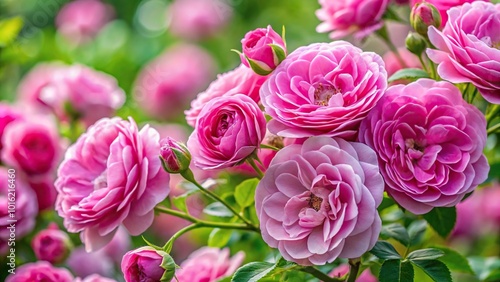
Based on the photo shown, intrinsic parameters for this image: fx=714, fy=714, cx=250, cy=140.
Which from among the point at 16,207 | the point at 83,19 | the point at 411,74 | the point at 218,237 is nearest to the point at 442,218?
the point at 411,74

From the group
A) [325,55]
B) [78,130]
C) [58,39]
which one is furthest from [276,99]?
[58,39]

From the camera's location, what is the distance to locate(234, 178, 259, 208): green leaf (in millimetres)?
935

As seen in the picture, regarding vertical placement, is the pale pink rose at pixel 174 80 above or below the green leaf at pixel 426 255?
below

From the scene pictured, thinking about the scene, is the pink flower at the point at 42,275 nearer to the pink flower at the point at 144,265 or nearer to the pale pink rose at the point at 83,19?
the pink flower at the point at 144,265

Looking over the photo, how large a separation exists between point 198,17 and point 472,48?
1.95 m

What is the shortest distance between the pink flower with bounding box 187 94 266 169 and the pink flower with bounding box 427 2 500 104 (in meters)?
0.21

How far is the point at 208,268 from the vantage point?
39.0 inches

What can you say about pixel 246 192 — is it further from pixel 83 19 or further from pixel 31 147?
pixel 83 19

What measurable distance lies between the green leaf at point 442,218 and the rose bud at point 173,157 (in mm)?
316

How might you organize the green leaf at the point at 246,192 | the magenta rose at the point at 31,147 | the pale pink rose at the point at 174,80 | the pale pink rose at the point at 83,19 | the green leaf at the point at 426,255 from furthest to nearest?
the pale pink rose at the point at 83,19 → the pale pink rose at the point at 174,80 → the magenta rose at the point at 31,147 → the green leaf at the point at 246,192 → the green leaf at the point at 426,255

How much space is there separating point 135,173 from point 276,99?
0.62ft

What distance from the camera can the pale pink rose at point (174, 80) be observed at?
2.29 meters

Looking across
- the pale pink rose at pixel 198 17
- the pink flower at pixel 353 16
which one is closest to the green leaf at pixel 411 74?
the pink flower at pixel 353 16

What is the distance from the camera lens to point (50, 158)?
1.30 m
